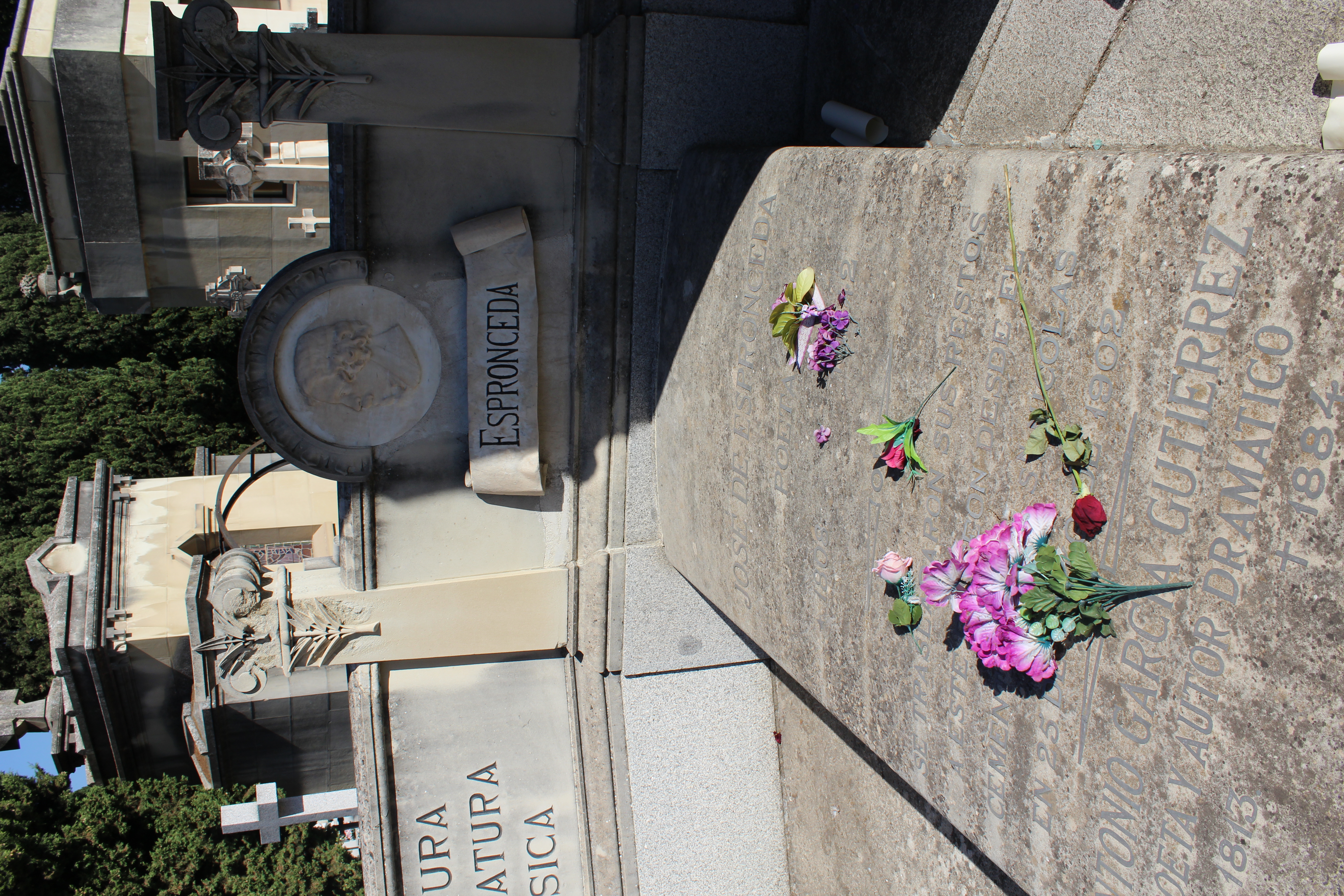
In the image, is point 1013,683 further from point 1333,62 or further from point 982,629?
point 1333,62

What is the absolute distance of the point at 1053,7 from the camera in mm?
3721

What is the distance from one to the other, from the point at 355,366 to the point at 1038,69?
3.73m

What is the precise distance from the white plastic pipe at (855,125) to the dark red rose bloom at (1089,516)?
2.59 metres

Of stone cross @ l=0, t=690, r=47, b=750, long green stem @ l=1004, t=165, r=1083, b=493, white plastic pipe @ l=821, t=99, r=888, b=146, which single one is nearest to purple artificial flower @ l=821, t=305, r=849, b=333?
long green stem @ l=1004, t=165, r=1083, b=493

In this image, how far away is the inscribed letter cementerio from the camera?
477 cm

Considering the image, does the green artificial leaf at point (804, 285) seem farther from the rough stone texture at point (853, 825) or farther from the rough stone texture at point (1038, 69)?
the rough stone texture at point (853, 825)

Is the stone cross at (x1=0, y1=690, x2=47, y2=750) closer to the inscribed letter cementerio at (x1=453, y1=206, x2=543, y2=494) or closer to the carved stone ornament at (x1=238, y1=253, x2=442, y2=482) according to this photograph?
the carved stone ornament at (x1=238, y1=253, x2=442, y2=482)

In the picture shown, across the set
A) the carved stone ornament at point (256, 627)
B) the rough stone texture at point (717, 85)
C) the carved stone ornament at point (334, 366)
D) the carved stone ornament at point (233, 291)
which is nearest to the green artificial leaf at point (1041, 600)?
the rough stone texture at point (717, 85)

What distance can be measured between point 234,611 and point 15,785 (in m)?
7.26

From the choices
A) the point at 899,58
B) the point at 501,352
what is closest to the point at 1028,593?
the point at 899,58

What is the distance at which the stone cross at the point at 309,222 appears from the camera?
920 cm

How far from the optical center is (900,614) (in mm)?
3293

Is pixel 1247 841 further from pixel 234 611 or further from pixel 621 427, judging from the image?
pixel 234 611

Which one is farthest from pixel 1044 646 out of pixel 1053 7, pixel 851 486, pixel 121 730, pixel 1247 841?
pixel 121 730
